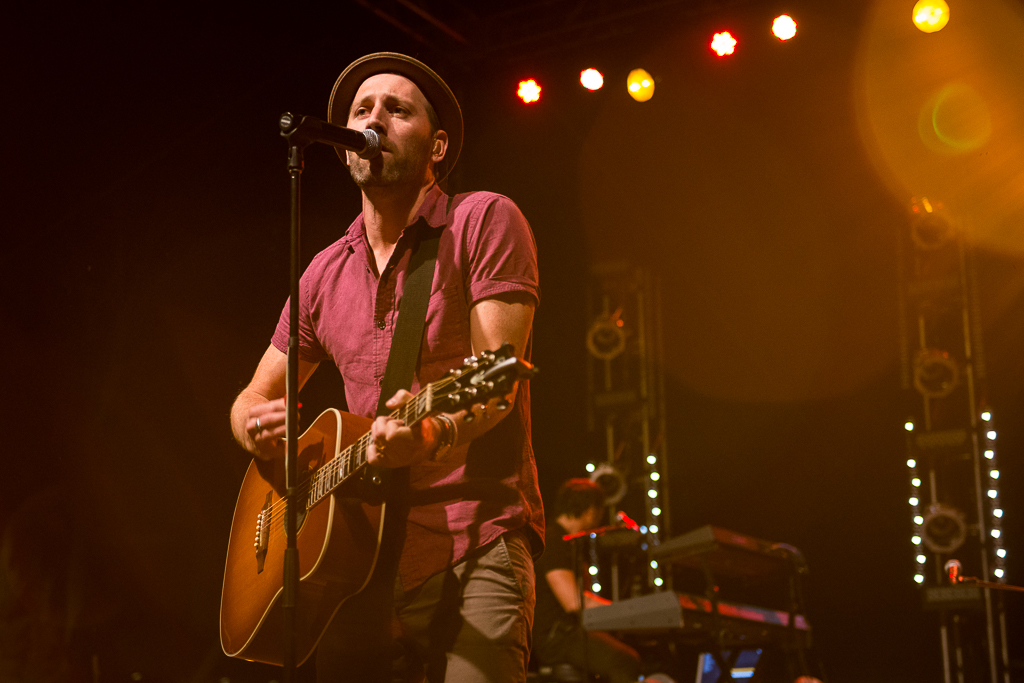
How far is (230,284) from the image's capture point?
6191mm

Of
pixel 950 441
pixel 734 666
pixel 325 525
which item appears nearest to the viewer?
pixel 325 525

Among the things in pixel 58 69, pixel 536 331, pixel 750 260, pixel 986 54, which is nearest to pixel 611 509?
pixel 536 331

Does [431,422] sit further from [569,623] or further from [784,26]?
[784,26]

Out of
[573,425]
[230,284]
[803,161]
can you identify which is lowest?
[573,425]

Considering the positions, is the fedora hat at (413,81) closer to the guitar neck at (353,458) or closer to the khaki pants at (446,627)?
the guitar neck at (353,458)

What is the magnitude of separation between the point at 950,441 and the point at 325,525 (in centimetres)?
611

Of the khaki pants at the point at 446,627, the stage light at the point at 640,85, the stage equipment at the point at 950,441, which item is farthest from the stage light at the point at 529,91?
the khaki pants at the point at 446,627

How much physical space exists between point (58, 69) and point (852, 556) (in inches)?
262

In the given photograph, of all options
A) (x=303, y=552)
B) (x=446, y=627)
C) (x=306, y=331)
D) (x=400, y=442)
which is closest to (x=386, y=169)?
(x=306, y=331)

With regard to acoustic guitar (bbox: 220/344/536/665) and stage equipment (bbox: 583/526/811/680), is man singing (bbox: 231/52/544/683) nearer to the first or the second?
acoustic guitar (bbox: 220/344/536/665)

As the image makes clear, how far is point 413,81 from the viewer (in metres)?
2.40

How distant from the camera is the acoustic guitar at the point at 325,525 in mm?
1841

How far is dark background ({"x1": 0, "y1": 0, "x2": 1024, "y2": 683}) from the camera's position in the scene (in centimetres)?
548

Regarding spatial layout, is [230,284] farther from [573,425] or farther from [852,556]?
[852,556]
